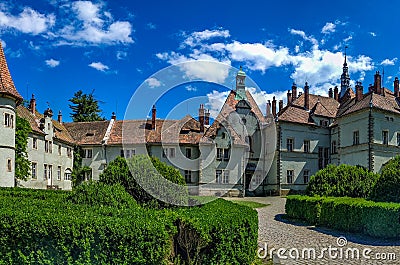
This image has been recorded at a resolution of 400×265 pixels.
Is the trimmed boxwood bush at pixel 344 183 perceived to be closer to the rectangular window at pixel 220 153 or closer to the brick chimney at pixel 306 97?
the rectangular window at pixel 220 153

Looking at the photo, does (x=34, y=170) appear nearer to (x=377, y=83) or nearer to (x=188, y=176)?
(x=188, y=176)

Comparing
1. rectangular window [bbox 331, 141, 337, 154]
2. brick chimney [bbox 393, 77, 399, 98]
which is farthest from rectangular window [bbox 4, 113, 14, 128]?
brick chimney [bbox 393, 77, 399, 98]

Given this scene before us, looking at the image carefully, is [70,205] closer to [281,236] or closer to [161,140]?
[281,236]

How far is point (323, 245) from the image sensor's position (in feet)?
43.1

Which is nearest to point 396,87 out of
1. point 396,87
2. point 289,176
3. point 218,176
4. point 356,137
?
point 396,87

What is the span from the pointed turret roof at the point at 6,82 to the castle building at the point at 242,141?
28.3 feet

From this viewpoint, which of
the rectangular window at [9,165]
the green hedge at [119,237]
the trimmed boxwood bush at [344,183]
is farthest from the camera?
the rectangular window at [9,165]

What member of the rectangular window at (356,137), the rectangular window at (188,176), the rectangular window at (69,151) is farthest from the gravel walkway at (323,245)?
the rectangular window at (69,151)

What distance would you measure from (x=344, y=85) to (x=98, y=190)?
54.1 m

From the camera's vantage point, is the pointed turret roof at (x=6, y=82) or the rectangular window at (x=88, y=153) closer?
the pointed turret roof at (x=6, y=82)

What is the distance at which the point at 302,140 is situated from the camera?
42.2 metres

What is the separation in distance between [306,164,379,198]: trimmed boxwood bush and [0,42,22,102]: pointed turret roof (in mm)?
19472

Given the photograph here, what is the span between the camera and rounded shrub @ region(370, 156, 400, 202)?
16.4m

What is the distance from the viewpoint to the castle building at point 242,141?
35875 millimetres
